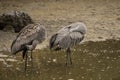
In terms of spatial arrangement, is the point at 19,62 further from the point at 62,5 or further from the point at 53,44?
the point at 62,5

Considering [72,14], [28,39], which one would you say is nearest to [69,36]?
[28,39]

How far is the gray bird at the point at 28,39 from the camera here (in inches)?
347

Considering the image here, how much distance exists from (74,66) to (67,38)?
576 millimetres

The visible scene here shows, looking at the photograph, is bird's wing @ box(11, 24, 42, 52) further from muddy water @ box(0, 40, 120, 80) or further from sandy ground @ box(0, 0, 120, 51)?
sandy ground @ box(0, 0, 120, 51)

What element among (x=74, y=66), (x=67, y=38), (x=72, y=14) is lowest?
(x=74, y=66)

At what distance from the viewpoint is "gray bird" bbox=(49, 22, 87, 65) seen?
9278mm

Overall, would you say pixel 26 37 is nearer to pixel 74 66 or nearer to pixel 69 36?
pixel 69 36

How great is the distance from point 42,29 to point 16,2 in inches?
309

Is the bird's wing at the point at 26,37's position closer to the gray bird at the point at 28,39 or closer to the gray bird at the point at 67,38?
the gray bird at the point at 28,39

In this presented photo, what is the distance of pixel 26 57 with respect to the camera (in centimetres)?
920

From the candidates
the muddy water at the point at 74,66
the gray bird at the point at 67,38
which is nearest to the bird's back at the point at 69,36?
the gray bird at the point at 67,38

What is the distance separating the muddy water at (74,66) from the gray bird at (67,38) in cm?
38

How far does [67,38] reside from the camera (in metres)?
9.38

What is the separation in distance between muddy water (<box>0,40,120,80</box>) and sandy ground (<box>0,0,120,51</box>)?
1.03 m
